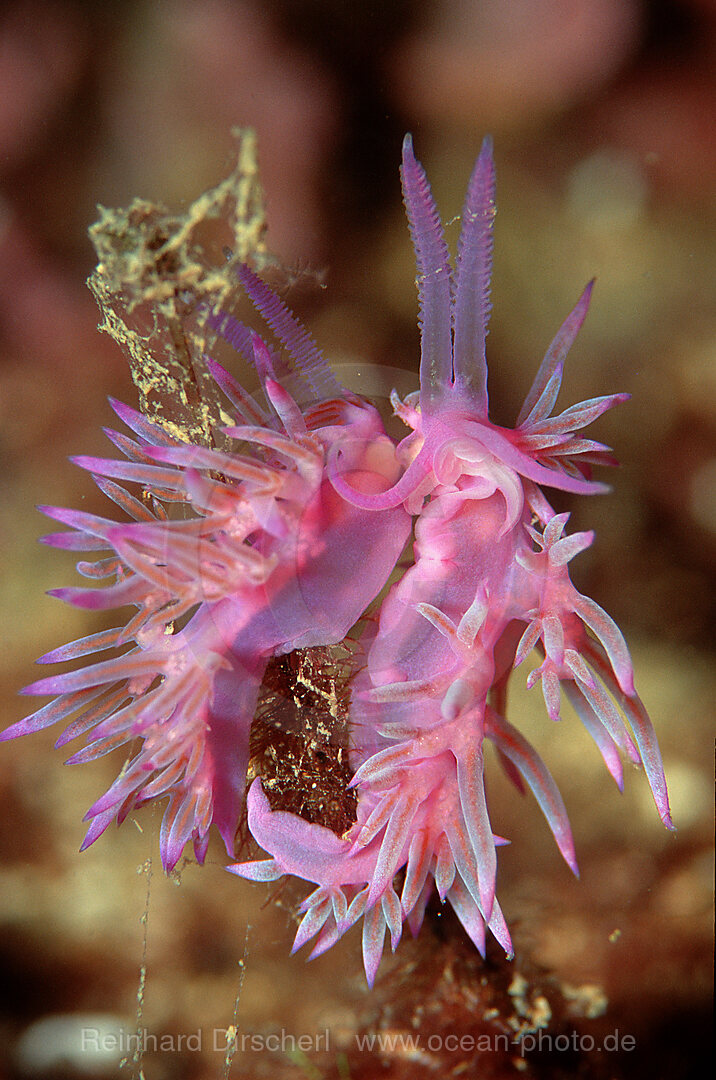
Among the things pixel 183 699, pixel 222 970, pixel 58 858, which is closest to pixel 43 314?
pixel 183 699

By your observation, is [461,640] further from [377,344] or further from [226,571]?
[377,344]

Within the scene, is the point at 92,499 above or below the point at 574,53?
below

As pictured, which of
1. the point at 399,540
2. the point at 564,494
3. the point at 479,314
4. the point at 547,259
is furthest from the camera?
the point at 564,494

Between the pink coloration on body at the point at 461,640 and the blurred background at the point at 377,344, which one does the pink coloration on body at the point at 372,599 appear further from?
the blurred background at the point at 377,344

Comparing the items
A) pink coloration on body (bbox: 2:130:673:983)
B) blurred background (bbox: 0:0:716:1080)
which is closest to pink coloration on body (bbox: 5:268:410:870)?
pink coloration on body (bbox: 2:130:673:983)

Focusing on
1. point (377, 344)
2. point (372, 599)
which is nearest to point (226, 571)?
point (372, 599)

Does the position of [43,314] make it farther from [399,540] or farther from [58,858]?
[58,858]

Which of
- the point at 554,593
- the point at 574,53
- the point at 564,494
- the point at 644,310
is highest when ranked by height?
the point at 574,53

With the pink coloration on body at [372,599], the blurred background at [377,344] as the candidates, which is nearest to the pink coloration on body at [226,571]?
the pink coloration on body at [372,599]

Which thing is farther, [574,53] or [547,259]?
[547,259]
